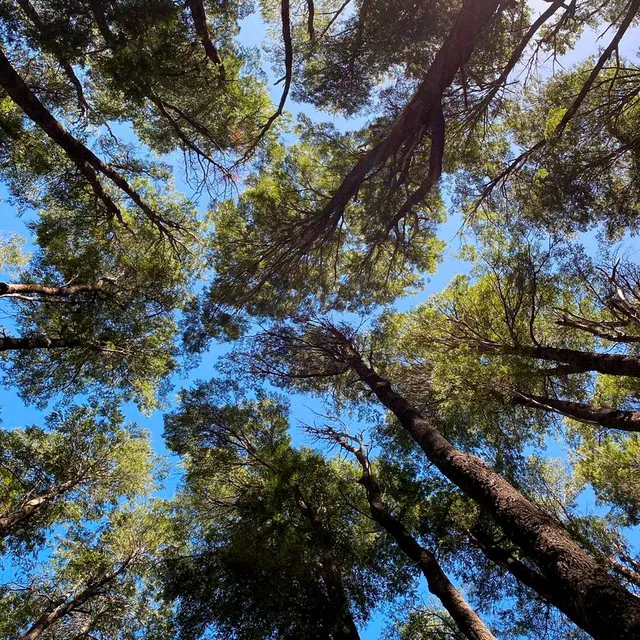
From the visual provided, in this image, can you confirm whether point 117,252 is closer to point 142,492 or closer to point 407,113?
point 142,492

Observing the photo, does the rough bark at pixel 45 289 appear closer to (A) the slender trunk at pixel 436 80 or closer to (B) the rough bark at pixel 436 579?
(A) the slender trunk at pixel 436 80

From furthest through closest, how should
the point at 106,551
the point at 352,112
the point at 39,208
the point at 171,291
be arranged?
the point at 171,291 < the point at 106,551 < the point at 39,208 < the point at 352,112

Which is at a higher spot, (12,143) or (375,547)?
(12,143)

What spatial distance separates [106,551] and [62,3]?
11863 mm

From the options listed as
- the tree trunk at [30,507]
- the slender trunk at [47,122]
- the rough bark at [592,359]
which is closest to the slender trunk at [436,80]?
the rough bark at [592,359]

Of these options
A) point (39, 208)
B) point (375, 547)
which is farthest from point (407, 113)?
point (39, 208)

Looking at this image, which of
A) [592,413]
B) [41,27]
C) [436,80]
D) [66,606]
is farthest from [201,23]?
[66,606]

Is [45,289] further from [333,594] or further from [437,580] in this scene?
[437,580]

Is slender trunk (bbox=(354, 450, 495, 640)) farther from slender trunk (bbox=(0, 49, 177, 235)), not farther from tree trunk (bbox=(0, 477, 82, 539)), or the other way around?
slender trunk (bbox=(0, 49, 177, 235))

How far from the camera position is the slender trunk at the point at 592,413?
5617 mm

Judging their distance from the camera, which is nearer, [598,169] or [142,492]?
[598,169]

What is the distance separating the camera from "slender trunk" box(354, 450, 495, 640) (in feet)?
15.8

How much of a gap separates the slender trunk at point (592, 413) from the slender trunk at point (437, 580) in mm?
3052

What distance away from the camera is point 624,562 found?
7969 millimetres
